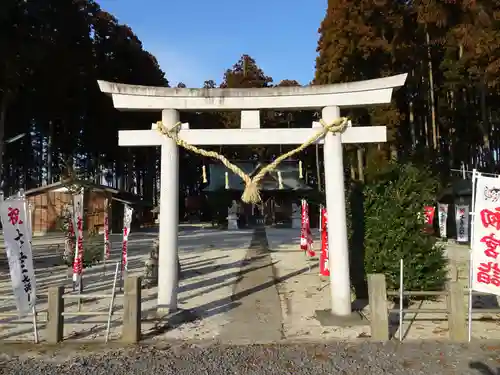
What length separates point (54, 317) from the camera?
597 centimetres

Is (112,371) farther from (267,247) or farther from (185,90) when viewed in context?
(267,247)

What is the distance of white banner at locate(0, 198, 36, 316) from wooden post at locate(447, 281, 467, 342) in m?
5.71

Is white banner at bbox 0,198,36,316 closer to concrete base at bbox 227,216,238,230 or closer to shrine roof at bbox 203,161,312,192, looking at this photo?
concrete base at bbox 227,216,238,230

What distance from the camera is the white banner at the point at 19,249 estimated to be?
6.08 m

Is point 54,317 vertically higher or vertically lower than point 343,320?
higher

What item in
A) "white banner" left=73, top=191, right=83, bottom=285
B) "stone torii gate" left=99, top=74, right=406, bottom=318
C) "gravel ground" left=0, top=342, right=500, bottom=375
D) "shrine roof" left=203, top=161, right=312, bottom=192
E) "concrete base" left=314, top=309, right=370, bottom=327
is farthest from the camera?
"shrine roof" left=203, top=161, right=312, bottom=192

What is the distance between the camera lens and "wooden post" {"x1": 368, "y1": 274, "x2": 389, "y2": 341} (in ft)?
19.4

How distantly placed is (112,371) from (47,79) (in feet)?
82.9

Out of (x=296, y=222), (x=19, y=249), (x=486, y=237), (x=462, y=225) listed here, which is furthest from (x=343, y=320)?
(x=296, y=222)

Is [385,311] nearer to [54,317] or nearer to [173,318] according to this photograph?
[173,318]

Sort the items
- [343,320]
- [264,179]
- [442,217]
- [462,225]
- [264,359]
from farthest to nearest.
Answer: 1. [264,179]
2. [442,217]
3. [462,225]
4. [343,320]
5. [264,359]

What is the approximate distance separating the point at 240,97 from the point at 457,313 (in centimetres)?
458

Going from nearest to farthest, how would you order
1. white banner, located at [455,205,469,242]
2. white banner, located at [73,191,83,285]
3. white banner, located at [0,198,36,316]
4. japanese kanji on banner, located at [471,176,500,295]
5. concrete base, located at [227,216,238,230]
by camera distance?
1. japanese kanji on banner, located at [471,176,500,295]
2. white banner, located at [0,198,36,316]
3. white banner, located at [73,191,83,285]
4. white banner, located at [455,205,469,242]
5. concrete base, located at [227,216,238,230]

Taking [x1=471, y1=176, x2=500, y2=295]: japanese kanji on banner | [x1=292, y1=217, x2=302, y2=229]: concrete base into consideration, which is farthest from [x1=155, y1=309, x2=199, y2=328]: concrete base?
[x1=292, y1=217, x2=302, y2=229]: concrete base
